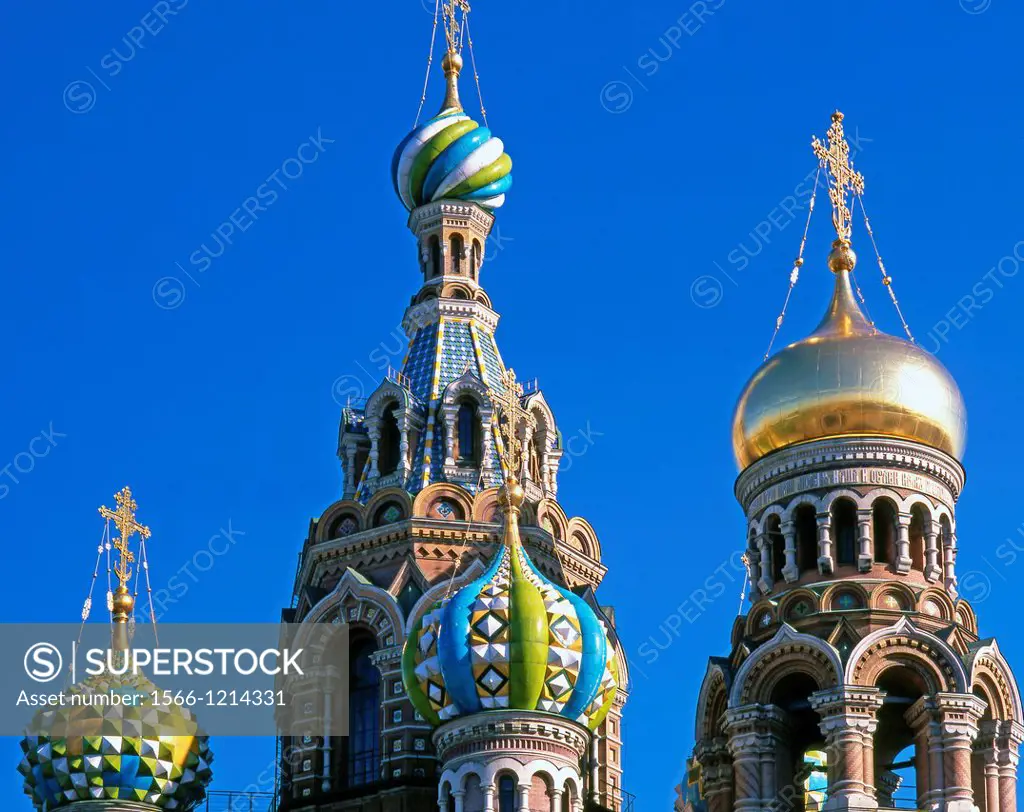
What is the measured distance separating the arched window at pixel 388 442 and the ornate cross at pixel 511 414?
1206 millimetres

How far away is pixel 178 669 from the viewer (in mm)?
45188

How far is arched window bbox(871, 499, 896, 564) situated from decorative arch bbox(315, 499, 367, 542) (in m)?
6.46

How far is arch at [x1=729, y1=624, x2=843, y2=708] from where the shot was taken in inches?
1588

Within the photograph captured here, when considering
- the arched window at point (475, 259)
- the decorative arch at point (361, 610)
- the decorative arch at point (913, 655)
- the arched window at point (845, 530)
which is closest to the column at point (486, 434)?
the decorative arch at point (361, 610)

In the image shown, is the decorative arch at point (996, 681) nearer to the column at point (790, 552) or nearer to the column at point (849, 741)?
the column at point (849, 741)

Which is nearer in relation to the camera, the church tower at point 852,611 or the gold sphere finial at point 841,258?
the church tower at point 852,611

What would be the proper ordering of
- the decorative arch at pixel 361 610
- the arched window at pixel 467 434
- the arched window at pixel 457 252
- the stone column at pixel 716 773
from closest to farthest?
the stone column at pixel 716 773
the decorative arch at pixel 361 610
the arched window at pixel 467 434
the arched window at pixel 457 252

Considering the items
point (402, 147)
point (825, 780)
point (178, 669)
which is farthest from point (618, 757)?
point (402, 147)

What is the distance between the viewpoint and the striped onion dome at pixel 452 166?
4800 centimetres

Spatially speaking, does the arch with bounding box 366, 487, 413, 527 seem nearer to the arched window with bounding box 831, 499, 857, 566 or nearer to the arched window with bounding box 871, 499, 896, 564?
the arched window with bounding box 831, 499, 857, 566

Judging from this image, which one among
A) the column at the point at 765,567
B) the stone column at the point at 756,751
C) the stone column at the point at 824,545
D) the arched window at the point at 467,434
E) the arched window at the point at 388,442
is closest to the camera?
the stone column at the point at 756,751

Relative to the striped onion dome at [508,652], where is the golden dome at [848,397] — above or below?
above

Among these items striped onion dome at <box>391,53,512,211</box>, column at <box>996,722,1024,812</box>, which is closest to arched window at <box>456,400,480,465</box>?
striped onion dome at <box>391,53,512,211</box>

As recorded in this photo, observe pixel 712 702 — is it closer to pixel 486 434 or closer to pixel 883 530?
pixel 883 530
